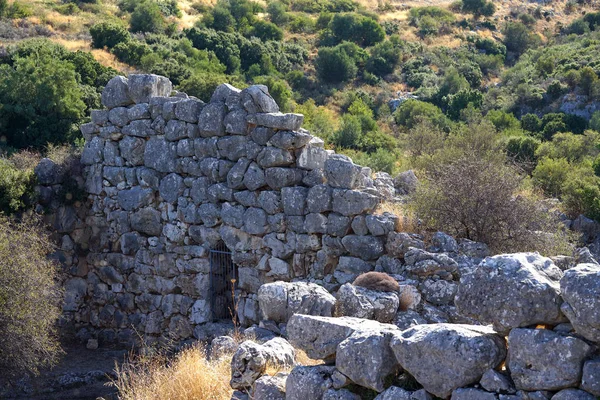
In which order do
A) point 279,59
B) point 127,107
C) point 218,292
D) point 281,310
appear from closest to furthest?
point 281,310 < point 218,292 < point 127,107 < point 279,59

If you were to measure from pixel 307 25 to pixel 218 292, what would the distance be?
117ft

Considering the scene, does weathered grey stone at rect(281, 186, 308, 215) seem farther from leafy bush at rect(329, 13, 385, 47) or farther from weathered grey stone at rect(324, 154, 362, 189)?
leafy bush at rect(329, 13, 385, 47)

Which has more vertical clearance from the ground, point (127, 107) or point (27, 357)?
point (127, 107)

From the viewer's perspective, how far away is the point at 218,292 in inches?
527

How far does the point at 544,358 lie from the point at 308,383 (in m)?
2.07

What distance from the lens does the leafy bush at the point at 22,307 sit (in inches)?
433

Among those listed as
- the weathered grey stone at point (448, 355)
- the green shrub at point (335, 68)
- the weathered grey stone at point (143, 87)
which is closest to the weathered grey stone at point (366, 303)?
the weathered grey stone at point (448, 355)

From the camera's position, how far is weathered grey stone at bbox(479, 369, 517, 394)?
5320 millimetres

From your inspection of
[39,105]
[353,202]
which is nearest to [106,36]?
[39,105]

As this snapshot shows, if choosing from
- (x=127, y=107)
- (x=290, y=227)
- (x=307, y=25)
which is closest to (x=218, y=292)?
(x=290, y=227)

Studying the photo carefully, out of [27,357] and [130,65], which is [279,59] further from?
[27,357]

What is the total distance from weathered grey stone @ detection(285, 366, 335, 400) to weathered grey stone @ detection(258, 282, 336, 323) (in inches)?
80.1

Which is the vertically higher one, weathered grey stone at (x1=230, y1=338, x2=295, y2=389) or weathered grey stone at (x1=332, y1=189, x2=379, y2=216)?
weathered grey stone at (x1=230, y1=338, x2=295, y2=389)

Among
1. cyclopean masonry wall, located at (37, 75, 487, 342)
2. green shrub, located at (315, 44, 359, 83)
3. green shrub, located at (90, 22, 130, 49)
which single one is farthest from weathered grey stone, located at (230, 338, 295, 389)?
green shrub, located at (315, 44, 359, 83)
